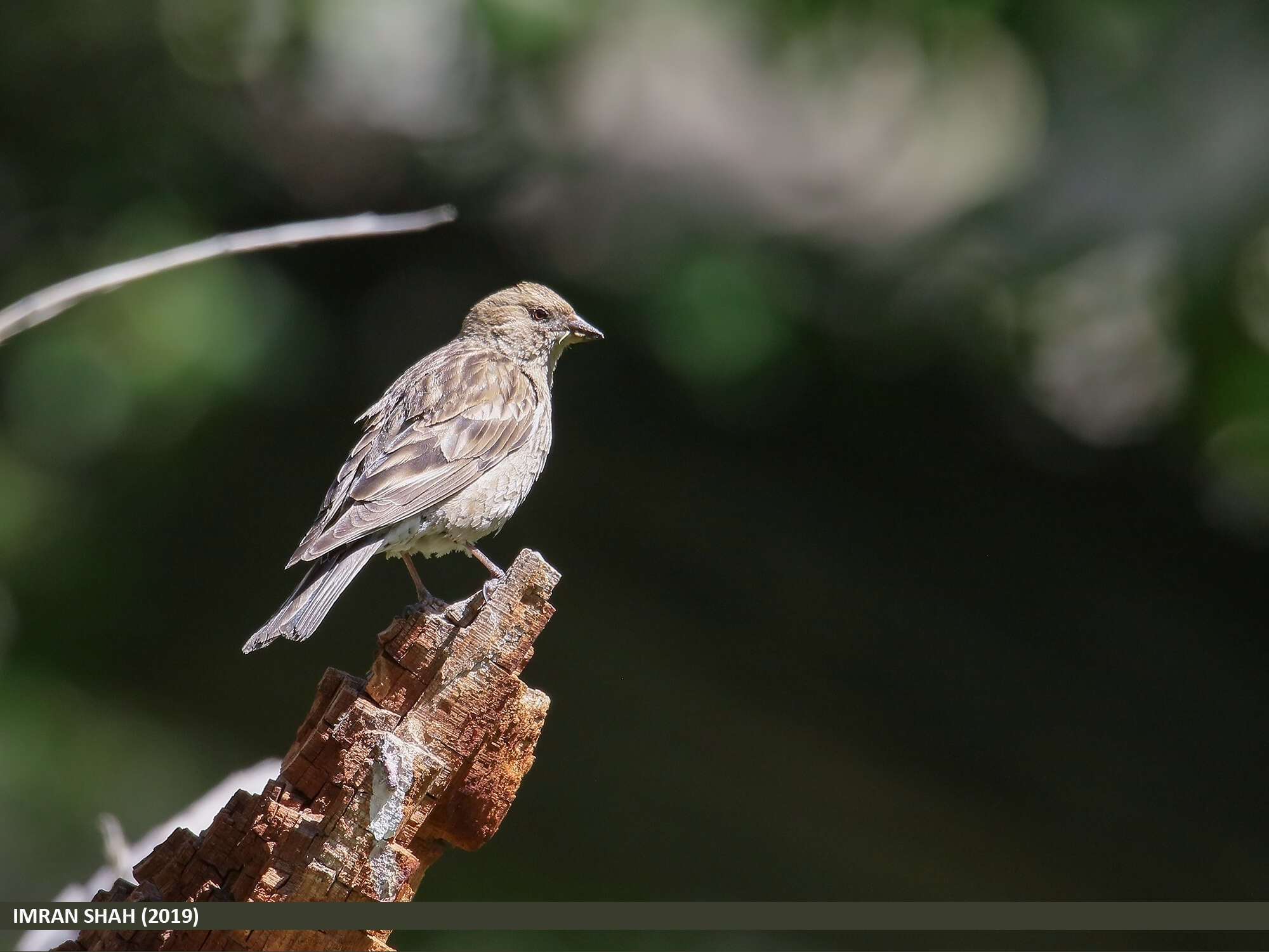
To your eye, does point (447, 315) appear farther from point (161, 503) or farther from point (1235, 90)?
point (1235, 90)

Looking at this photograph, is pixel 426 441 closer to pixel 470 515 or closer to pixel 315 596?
pixel 470 515

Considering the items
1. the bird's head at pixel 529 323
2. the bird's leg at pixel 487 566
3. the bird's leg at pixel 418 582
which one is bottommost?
the bird's leg at pixel 418 582

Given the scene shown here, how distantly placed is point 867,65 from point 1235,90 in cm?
152

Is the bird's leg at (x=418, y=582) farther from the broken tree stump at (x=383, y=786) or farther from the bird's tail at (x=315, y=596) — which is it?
the broken tree stump at (x=383, y=786)

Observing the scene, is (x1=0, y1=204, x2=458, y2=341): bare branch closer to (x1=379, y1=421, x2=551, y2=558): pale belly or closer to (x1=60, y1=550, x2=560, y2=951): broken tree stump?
(x1=60, y1=550, x2=560, y2=951): broken tree stump

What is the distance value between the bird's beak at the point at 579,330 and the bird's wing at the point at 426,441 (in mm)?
300

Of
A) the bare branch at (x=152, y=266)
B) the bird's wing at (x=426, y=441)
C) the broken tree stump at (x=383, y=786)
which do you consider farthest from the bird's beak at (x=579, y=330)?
the bare branch at (x=152, y=266)

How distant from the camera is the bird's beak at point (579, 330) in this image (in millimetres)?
5309

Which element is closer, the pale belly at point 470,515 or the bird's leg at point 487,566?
the bird's leg at point 487,566

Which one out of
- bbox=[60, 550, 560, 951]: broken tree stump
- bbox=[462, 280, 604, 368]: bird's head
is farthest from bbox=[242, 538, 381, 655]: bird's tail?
bbox=[462, 280, 604, 368]: bird's head

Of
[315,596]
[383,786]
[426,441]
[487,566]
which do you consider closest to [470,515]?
[487,566]

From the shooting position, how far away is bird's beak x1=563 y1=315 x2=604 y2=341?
5.31 metres

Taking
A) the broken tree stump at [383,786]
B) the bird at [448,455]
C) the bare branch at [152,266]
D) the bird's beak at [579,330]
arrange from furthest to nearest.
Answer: the bird's beak at [579,330] < the bird at [448,455] < the broken tree stump at [383,786] < the bare branch at [152,266]

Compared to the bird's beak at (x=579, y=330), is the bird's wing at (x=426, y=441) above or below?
below
